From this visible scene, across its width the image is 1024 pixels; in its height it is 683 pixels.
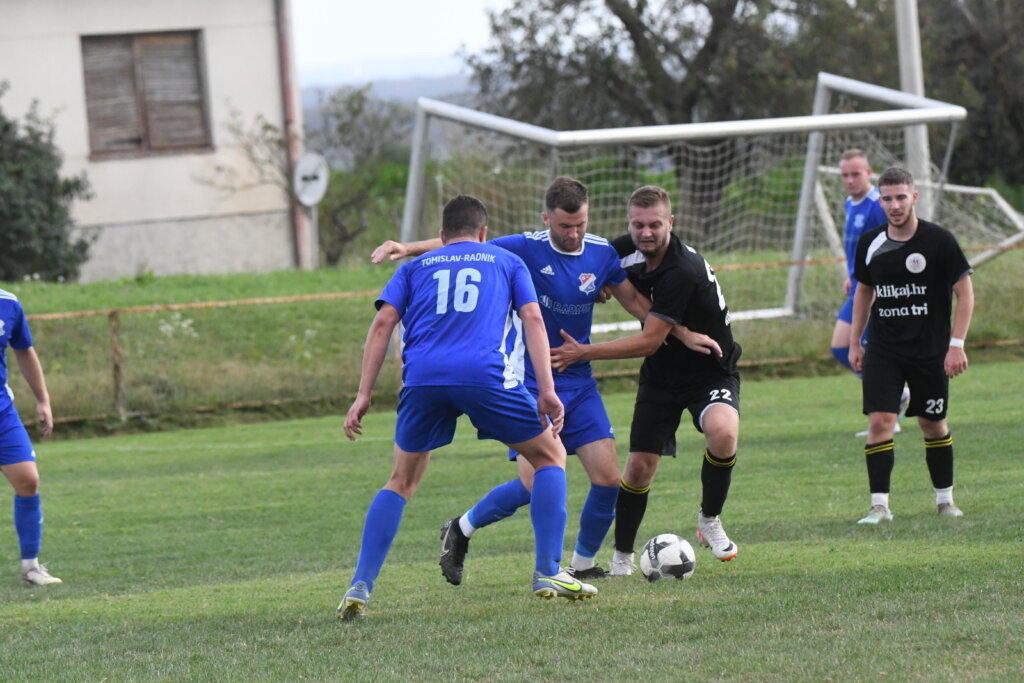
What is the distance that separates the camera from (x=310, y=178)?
24.6 m

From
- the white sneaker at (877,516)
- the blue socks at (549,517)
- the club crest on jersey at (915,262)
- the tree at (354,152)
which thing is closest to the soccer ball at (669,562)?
the blue socks at (549,517)

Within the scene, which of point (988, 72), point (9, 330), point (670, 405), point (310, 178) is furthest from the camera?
point (988, 72)

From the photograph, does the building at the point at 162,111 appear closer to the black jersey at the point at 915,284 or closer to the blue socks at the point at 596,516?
the black jersey at the point at 915,284

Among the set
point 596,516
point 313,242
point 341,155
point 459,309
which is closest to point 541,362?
point 459,309

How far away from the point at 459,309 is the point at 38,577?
358 cm

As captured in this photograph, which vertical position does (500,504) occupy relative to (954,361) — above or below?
below

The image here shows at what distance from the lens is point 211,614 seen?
260 inches

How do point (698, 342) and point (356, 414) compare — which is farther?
point (698, 342)

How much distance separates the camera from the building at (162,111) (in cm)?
2609

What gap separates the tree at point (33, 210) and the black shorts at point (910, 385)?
1731cm

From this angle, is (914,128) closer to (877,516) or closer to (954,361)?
(954,361)

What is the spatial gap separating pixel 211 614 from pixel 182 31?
22.5 meters

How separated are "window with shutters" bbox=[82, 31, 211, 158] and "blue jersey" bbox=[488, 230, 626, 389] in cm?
2152

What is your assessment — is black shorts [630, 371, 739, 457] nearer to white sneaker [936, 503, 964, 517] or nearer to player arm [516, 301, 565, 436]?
player arm [516, 301, 565, 436]
